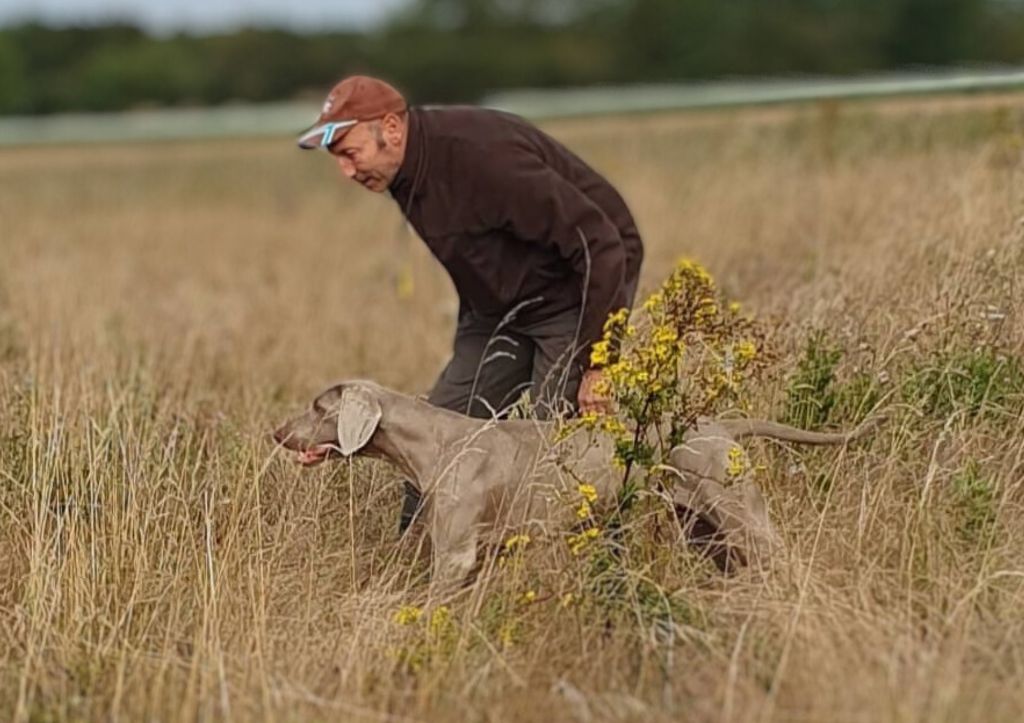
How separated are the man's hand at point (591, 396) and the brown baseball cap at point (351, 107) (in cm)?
124

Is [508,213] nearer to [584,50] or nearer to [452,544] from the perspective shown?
[452,544]

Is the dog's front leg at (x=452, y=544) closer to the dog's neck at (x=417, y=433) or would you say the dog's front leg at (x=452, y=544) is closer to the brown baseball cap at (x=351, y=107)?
the dog's neck at (x=417, y=433)

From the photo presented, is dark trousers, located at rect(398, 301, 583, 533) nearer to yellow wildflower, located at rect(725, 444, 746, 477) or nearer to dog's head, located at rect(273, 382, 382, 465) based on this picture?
dog's head, located at rect(273, 382, 382, 465)

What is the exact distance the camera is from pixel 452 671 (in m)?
4.39

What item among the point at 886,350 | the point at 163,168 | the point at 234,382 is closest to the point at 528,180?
the point at 886,350

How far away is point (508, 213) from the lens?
5.62 meters

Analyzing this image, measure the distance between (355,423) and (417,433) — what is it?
0.22 m

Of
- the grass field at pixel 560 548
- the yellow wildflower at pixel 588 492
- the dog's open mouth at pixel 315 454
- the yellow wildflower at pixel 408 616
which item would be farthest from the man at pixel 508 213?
the yellow wildflower at pixel 408 616

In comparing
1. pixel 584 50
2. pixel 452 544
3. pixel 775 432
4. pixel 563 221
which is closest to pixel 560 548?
pixel 452 544

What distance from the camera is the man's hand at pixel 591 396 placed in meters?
5.37

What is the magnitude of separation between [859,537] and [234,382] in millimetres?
4222

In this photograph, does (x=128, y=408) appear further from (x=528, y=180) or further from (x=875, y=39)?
(x=875, y=39)

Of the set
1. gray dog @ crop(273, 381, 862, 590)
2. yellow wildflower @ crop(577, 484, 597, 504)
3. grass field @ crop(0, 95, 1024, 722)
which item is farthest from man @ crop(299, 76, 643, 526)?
grass field @ crop(0, 95, 1024, 722)

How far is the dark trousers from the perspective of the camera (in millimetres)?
5879
